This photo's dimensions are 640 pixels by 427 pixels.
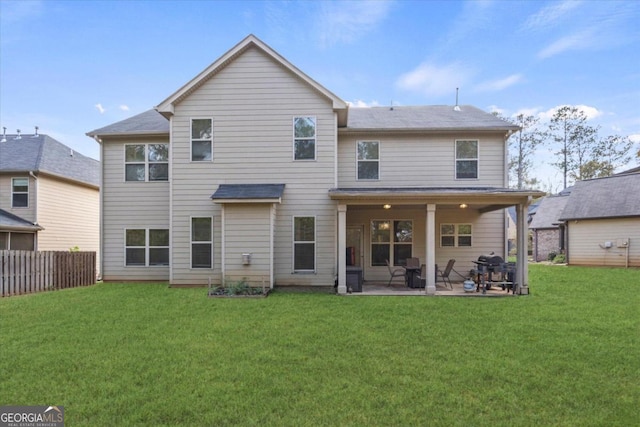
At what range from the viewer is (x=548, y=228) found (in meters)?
23.6

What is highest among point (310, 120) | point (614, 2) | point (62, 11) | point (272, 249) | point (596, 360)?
point (62, 11)

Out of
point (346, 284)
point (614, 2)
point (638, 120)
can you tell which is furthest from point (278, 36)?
point (638, 120)

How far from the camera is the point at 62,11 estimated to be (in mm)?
13273

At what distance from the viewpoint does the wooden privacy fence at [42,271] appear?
30.0 feet

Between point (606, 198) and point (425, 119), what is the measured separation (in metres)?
13.5

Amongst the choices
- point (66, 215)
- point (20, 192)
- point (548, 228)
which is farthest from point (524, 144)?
point (20, 192)

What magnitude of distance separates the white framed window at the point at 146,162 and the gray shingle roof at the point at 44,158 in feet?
19.7

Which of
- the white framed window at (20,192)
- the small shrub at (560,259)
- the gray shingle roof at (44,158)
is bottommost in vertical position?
the small shrub at (560,259)

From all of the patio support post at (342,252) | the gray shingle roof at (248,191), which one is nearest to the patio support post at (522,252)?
the patio support post at (342,252)

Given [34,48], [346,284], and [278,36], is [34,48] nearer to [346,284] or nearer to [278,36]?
[278,36]

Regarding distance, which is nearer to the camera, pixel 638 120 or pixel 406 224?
pixel 406 224

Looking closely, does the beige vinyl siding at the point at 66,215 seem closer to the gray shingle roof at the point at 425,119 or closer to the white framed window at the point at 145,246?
the white framed window at the point at 145,246

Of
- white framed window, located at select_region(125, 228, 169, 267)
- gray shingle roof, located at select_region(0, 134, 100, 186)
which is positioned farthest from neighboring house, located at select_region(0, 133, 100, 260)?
white framed window, located at select_region(125, 228, 169, 267)

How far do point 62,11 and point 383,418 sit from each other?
18.3 meters
